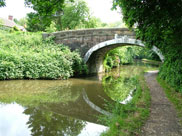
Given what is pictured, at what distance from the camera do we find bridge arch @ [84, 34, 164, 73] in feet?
33.0

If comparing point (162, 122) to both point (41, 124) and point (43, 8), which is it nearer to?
point (41, 124)

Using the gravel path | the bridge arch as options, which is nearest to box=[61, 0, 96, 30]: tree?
the bridge arch

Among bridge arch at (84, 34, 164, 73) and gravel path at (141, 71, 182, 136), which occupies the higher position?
bridge arch at (84, 34, 164, 73)

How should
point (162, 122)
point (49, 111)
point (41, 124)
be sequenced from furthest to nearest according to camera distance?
point (49, 111), point (41, 124), point (162, 122)

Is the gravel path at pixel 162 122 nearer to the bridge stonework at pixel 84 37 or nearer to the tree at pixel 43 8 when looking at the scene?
the tree at pixel 43 8

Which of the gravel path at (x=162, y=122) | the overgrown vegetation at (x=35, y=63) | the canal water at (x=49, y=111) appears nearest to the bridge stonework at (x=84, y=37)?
the overgrown vegetation at (x=35, y=63)

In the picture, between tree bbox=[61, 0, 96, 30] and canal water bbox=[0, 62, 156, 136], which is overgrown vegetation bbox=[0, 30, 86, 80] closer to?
canal water bbox=[0, 62, 156, 136]

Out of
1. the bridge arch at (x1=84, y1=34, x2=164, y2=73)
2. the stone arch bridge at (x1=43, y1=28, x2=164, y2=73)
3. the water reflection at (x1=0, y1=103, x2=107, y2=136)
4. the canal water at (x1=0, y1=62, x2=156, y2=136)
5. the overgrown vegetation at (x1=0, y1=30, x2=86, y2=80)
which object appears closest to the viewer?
the water reflection at (x1=0, y1=103, x2=107, y2=136)

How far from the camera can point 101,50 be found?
1229cm

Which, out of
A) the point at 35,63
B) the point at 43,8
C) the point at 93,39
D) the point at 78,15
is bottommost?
the point at 35,63

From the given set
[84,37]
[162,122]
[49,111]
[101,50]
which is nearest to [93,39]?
[84,37]

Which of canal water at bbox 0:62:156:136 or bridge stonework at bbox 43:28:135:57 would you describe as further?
bridge stonework at bbox 43:28:135:57

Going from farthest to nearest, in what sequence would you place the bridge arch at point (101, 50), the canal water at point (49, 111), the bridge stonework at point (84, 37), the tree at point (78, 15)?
the tree at point (78, 15) < the bridge stonework at point (84, 37) < the bridge arch at point (101, 50) < the canal water at point (49, 111)

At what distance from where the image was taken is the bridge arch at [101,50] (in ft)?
33.0
